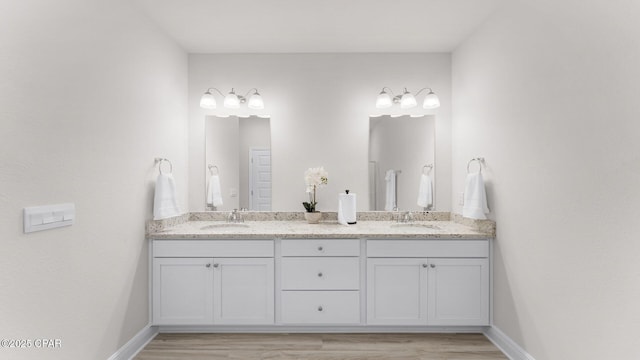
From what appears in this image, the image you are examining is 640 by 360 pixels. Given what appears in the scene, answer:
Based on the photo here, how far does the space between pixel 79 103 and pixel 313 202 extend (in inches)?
75.7

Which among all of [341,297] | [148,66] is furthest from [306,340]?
[148,66]

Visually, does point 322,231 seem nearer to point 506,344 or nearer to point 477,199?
point 477,199

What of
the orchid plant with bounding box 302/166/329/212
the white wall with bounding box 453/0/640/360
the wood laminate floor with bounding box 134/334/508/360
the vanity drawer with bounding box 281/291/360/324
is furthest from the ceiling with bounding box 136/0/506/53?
the wood laminate floor with bounding box 134/334/508/360

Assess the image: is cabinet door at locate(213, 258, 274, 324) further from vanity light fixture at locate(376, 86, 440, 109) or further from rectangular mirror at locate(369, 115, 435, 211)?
vanity light fixture at locate(376, 86, 440, 109)

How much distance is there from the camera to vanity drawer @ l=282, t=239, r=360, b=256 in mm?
2555

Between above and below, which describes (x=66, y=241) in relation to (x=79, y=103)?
below

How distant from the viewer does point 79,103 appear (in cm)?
180

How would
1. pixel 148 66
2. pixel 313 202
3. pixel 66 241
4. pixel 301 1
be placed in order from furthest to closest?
pixel 313 202 → pixel 148 66 → pixel 301 1 → pixel 66 241

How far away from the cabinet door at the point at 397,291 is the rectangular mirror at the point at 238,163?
1255 mm

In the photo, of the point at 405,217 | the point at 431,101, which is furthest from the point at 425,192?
the point at 431,101

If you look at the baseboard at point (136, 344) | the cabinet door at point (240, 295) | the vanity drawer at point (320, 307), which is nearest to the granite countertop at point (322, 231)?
the cabinet door at point (240, 295)

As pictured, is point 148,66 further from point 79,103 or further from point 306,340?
point 306,340

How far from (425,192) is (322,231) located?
117cm

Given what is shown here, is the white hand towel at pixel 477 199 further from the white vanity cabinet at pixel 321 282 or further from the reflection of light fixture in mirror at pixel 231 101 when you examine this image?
the reflection of light fixture in mirror at pixel 231 101
